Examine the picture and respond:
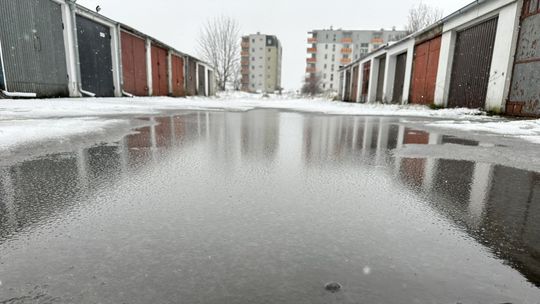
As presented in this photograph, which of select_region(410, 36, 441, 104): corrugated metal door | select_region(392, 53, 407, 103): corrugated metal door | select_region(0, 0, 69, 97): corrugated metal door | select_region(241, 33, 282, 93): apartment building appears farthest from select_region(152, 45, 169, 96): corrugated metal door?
select_region(241, 33, 282, 93): apartment building

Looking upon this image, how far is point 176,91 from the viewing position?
25.9 m

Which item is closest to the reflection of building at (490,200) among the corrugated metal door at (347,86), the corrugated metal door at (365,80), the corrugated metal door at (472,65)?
the corrugated metal door at (472,65)

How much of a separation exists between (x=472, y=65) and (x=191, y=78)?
24.6m

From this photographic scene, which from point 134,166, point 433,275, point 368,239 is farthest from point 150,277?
point 134,166

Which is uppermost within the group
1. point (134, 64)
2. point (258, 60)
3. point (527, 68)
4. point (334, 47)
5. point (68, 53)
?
point (334, 47)

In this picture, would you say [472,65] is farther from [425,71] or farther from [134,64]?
[134,64]

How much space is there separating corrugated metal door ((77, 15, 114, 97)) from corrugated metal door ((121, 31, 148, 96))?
130 centimetres

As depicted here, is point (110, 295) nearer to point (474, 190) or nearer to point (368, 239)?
point (368, 239)

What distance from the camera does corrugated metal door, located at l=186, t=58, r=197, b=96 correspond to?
2950cm

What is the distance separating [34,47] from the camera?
444 inches

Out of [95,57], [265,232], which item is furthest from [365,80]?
[265,232]

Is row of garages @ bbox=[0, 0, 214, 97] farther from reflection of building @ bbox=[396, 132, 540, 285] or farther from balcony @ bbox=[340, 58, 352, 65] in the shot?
balcony @ bbox=[340, 58, 352, 65]

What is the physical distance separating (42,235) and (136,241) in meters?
0.46

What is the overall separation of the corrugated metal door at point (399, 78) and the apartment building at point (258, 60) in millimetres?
78391
